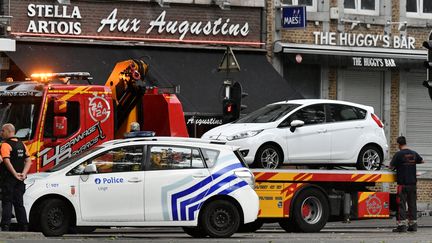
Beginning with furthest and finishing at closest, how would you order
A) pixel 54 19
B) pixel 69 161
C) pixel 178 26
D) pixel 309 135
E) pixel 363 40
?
1. pixel 363 40
2. pixel 178 26
3. pixel 54 19
4. pixel 309 135
5. pixel 69 161

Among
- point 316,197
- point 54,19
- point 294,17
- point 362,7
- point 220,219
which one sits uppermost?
point 362,7

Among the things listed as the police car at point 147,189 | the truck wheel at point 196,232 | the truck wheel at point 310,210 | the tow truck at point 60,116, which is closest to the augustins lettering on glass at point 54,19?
the tow truck at point 60,116

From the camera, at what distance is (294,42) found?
3200cm

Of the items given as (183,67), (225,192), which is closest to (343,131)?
(225,192)

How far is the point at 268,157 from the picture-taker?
2295 centimetres

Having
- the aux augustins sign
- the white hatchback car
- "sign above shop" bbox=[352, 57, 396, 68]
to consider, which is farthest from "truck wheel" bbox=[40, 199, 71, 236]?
"sign above shop" bbox=[352, 57, 396, 68]

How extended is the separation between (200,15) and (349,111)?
7.92 meters

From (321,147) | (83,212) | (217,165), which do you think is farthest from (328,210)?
(83,212)

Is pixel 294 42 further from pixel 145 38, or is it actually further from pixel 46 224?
pixel 46 224

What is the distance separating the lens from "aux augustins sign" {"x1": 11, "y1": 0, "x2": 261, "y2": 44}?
93.3 ft

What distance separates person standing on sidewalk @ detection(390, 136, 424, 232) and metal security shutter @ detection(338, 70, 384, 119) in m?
9.32

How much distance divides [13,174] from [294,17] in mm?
13144

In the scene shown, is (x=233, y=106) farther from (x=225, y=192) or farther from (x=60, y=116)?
(x=225, y=192)

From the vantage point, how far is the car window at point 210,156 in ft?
66.0
